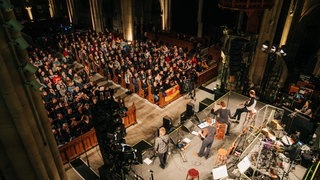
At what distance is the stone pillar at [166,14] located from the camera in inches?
901

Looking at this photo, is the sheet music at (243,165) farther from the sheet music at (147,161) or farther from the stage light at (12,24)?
the stage light at (12,24)

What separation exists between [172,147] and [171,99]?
447cm

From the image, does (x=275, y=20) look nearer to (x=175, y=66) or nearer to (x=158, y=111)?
(x=175, y=66)

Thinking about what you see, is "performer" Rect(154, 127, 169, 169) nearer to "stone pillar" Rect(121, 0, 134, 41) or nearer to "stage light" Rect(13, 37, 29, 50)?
"stage light" Rect(13, 37, 29, 50)

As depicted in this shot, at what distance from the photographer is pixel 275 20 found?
12.4m

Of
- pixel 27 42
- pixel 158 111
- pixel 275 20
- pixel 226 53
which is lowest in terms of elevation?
pixel 158 111

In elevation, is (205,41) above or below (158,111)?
above

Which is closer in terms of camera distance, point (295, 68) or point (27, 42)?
point (27, 42)

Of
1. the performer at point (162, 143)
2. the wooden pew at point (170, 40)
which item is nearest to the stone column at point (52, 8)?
the wooden pew at point (170, 40)

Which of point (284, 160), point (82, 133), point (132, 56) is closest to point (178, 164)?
point (284, 160)

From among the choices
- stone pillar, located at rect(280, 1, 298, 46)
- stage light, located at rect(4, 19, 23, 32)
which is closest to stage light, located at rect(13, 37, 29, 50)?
stage light, located at rect(4, 19, 23, 32)

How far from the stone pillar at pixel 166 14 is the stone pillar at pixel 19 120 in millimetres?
19821

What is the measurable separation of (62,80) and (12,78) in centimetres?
960

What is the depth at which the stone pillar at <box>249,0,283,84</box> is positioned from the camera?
12250 millimetres
